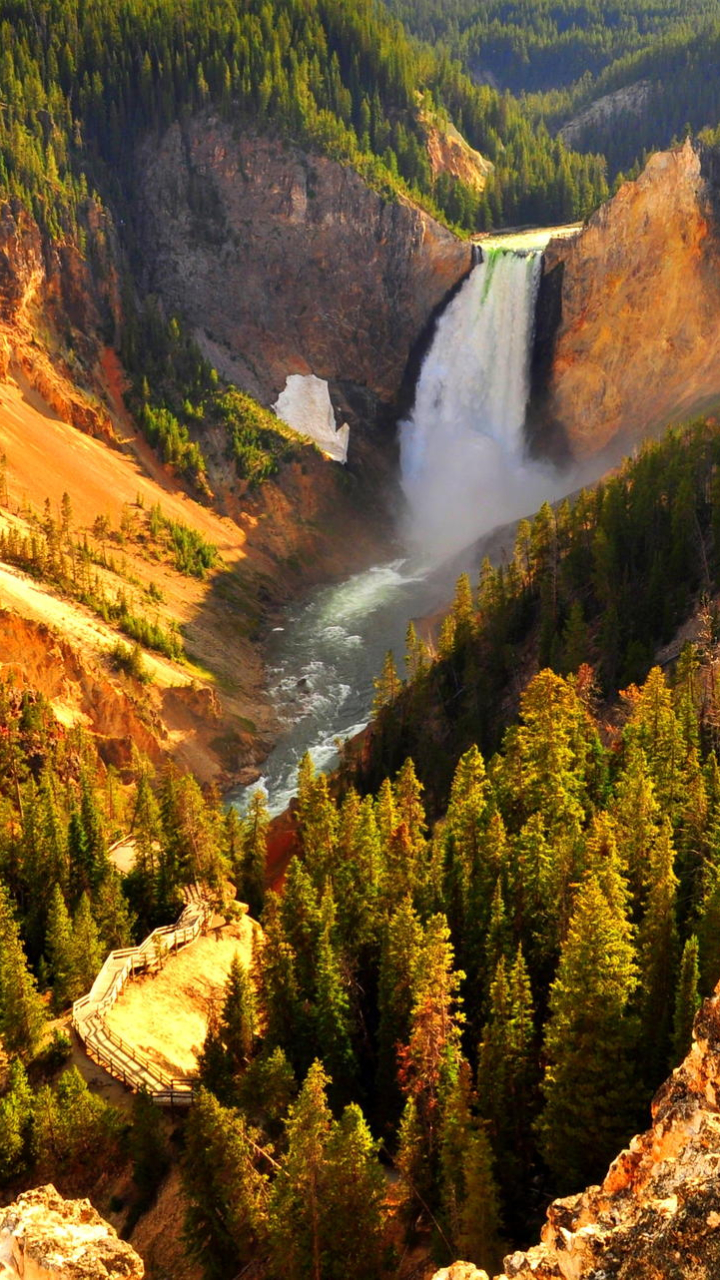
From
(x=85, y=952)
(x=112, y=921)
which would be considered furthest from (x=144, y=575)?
(x=85, y=952)

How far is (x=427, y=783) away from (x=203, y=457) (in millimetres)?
57459

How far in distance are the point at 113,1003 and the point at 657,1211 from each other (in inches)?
1337

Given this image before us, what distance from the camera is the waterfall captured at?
116 m

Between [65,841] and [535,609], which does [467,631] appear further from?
[65,841]

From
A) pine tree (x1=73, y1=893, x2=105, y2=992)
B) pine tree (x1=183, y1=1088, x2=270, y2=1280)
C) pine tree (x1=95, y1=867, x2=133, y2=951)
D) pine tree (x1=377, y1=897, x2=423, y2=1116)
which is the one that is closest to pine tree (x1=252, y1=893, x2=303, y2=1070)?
pine tree (x1=377, y1=897, x2=423, y2=1116)

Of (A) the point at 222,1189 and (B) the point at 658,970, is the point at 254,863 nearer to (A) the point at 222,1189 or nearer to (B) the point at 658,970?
(A) the point at 222,1189

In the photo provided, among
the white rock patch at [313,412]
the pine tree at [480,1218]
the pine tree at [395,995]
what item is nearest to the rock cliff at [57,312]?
the white rock patch at [313,412]

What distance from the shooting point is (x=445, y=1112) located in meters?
28.0

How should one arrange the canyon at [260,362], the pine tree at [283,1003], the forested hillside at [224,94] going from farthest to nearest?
the forested hillside at [224,94], the canyon at [260,362], the pine tree at [283,1003]

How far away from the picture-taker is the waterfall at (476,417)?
11612 centimetres

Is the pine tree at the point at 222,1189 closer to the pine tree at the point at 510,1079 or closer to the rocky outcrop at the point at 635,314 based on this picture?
the pine tree at the point at 510,1079

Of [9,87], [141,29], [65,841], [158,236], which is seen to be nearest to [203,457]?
[158,236]

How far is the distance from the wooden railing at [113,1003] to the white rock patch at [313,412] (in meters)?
78.9

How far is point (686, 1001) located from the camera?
87.6 feet
